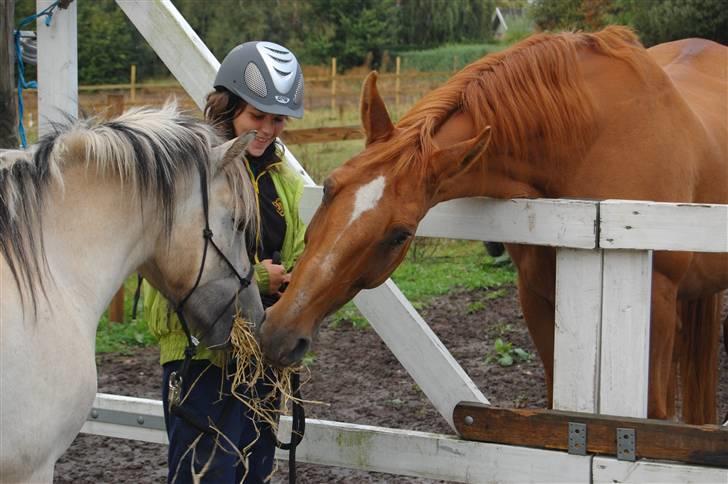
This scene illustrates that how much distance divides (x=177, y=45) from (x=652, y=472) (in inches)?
92.4

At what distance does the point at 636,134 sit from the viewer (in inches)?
129

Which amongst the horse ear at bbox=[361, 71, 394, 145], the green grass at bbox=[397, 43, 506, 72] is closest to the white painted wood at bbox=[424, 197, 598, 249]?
the horse ear at bbox=[361, 71, 394, 145]

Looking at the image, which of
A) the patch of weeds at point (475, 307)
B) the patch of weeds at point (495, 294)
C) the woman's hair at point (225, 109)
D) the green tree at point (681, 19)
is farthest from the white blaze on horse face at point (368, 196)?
the green tree at point (681, 19)

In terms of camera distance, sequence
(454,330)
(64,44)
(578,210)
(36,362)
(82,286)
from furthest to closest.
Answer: (454,330) < (64,44) < (578,210) < (82,286) < (36,362)

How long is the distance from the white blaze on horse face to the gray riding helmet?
0.38 metres

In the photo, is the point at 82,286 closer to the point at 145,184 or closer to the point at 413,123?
the point at 145,184

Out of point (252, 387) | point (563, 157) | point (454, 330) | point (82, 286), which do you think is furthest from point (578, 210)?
point (454, 330)

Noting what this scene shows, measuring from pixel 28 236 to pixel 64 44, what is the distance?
1.82 metres

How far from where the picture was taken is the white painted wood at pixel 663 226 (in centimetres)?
275

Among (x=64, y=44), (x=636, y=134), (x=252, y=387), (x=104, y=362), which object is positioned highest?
(x=64, y=44)

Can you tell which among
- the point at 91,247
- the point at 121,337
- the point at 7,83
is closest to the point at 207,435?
the point at 91,247

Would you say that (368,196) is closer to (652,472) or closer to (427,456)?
(427,456)

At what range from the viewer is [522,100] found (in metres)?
3.14

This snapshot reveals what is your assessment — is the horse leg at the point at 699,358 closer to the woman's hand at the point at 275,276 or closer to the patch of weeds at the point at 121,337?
the woman's hand at the point at 275,276
